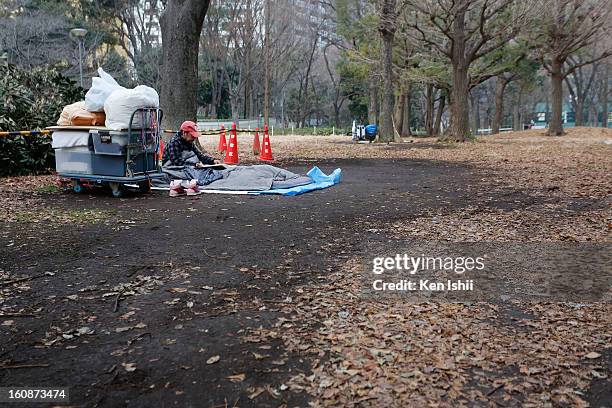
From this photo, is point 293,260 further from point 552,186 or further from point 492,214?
point 552,186

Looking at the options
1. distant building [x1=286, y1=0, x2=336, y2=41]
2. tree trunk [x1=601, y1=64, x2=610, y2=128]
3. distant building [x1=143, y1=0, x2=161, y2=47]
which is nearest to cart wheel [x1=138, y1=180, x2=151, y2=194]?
distant building [x1=143, y1=0, x2=161, y2=47]

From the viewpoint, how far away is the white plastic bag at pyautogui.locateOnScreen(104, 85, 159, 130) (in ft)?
22.3

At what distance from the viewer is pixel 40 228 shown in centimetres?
527

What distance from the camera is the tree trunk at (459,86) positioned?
62.2 ft

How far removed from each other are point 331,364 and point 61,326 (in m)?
1.49

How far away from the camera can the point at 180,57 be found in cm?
1145

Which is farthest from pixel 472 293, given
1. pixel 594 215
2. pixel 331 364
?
pixel 594 215

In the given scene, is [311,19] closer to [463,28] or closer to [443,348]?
[463,28]

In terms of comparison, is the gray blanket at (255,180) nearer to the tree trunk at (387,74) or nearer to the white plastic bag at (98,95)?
the white plastic bag at (98,95)

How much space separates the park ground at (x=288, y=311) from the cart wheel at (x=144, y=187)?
3.76 feet

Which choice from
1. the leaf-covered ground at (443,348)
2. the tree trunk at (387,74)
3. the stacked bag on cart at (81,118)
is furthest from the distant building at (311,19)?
the leaf-covered ground at (443,348)

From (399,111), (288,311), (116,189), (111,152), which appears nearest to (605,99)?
(399,111)

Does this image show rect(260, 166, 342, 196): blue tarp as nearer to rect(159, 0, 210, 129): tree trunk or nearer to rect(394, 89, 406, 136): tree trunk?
rect(159, 0, 210, 129): tree trunk

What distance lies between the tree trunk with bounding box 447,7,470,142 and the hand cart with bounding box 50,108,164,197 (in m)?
14.3
